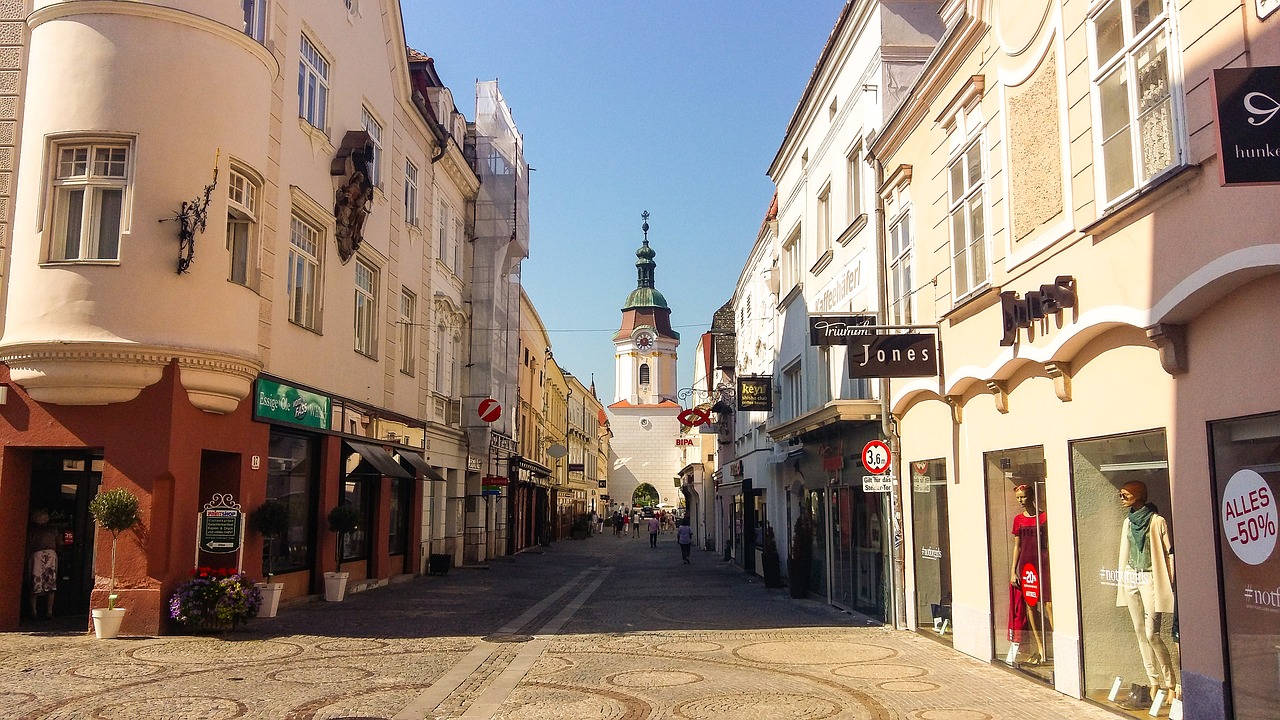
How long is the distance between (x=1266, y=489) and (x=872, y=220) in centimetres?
1078

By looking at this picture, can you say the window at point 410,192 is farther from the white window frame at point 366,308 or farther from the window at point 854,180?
the window at point 854,180

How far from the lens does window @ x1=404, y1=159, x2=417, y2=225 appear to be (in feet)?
81.4

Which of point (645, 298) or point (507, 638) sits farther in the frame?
point (645, 298)

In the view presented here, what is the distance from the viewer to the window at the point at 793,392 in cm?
2425

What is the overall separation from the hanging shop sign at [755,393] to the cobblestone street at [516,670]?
9.65 m

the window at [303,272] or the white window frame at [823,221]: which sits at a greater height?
the white window frame at [823,221]

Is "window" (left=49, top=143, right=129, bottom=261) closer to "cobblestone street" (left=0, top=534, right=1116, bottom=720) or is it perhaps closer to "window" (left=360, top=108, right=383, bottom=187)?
"cobblestone street" (left=0, top=534, right=1116, bottom=720)

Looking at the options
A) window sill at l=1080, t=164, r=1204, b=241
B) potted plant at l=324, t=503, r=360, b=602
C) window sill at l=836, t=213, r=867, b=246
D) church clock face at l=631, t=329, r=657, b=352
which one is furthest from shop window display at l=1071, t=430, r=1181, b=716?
church clock face at l=631, t=329, r=657, b=352

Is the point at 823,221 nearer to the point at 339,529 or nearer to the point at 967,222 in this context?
the point at 967,222

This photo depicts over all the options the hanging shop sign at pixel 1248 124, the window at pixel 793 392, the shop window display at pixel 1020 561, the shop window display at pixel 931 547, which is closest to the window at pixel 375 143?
the window at pixel 793 392

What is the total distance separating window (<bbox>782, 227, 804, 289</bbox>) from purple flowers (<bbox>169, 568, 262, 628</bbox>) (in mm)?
15157

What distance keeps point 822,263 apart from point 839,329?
7.16 metres

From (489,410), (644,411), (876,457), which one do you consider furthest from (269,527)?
(644,411)

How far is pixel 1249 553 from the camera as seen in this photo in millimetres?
6812
